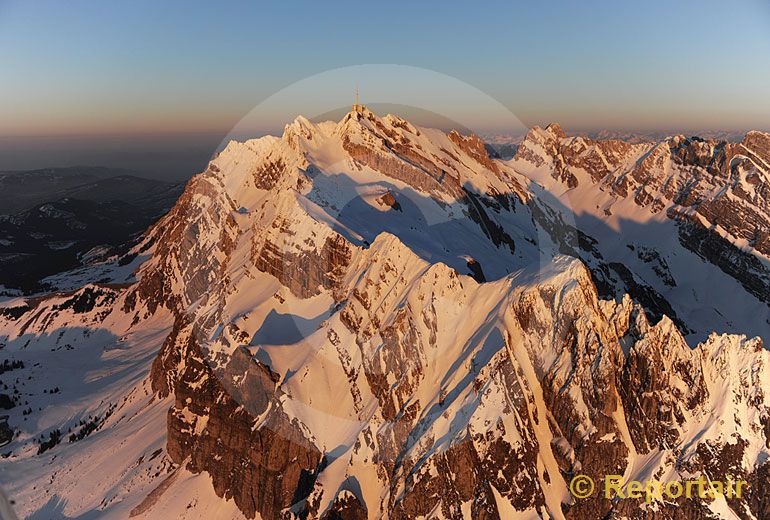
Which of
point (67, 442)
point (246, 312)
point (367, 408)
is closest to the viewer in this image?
point (367, 408)

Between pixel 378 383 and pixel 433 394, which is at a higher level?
pixel 433 394

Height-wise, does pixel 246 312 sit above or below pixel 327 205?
below

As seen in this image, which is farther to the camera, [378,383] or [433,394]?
[378,383]

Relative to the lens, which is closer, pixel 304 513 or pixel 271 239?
pixel 304 513

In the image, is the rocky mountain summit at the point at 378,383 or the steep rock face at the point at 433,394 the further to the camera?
the steep rock face at the point at 433,394

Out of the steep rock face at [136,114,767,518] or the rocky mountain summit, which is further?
the steep rock face at [136,114,767,518]

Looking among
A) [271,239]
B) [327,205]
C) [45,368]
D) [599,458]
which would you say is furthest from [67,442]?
[599,458]

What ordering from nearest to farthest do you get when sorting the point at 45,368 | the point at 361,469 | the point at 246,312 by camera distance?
1. the point at 361,469
2. the point at 246,312
3. the point at 45,368

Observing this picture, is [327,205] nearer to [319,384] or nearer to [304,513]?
[319,384]
